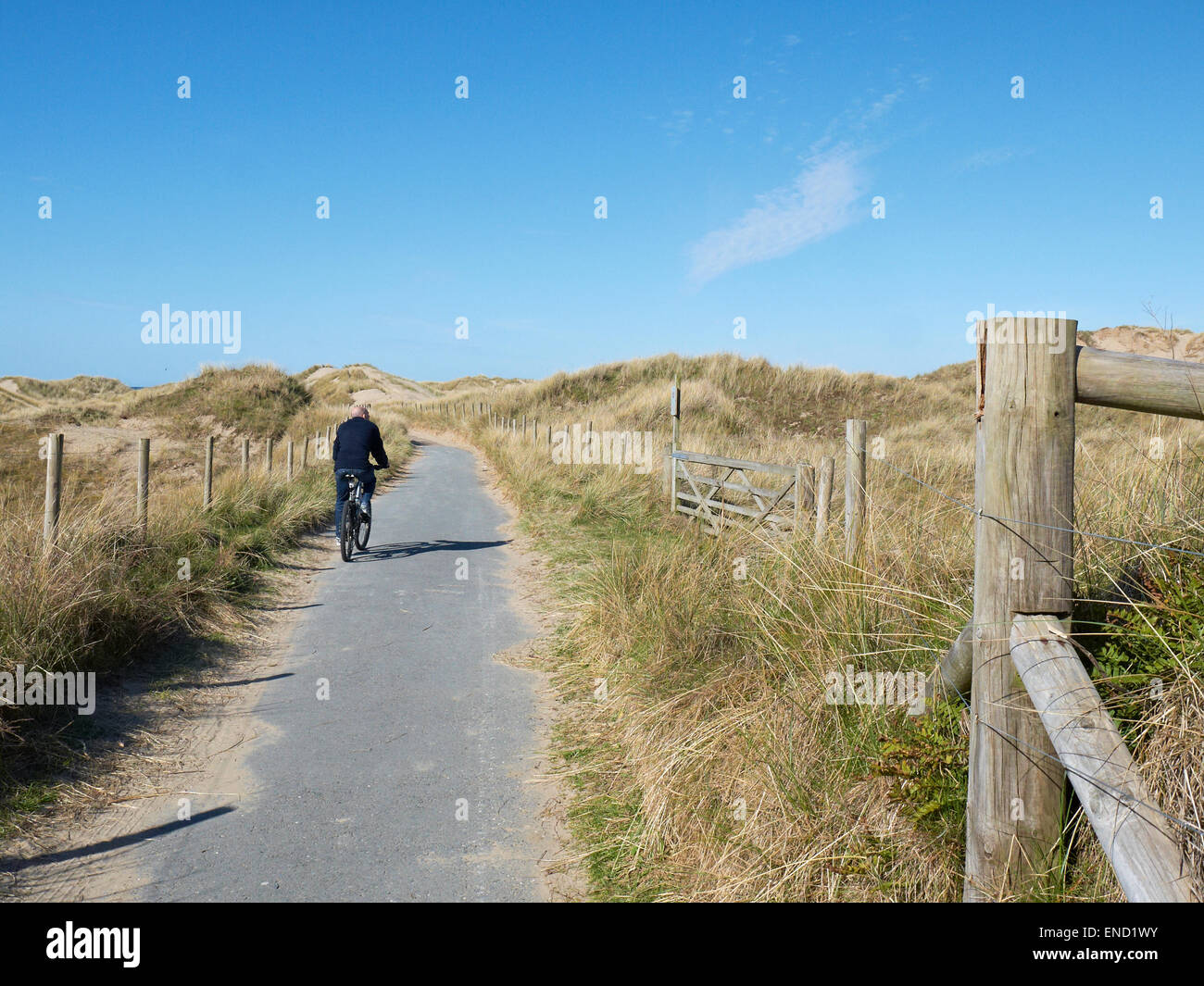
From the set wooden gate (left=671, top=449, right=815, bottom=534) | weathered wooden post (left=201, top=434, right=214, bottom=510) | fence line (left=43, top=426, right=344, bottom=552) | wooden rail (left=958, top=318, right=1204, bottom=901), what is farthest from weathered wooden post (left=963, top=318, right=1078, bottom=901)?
weathered wooden post (left=201, top=434, right=214, bottom=510)

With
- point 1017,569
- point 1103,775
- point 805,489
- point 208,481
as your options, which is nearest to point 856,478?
point 805,489

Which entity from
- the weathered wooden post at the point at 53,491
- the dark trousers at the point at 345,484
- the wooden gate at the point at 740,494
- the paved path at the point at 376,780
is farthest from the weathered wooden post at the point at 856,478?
the dark trousers at the point at 345,484

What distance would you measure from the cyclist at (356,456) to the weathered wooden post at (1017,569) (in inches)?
342

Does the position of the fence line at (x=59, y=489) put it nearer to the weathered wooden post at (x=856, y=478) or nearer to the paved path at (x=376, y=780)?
the paved path at (x=376, y=780)

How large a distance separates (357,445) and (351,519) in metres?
0.96

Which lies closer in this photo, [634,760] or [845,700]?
[845,700]

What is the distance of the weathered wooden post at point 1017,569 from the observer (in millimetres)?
2305

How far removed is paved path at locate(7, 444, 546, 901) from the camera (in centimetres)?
336

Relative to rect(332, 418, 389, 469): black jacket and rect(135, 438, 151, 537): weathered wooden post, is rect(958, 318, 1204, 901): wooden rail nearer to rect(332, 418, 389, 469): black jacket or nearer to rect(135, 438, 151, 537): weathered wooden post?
rect(135, 438, 151, 537): weathered wooden post

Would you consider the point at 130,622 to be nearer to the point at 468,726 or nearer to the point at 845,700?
the point at 468,726
